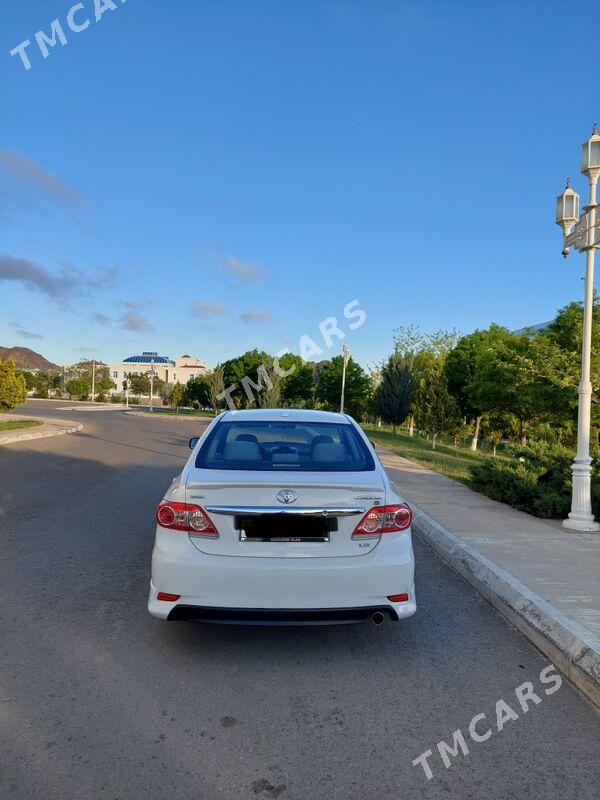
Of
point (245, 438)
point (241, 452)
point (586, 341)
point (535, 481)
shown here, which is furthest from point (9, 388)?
point (241, 452)

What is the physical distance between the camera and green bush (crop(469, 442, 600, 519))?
8539 mm

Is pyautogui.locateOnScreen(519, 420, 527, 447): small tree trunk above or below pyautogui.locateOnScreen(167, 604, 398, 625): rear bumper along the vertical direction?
above

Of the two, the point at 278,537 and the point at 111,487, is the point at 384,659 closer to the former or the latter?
the point at 278,537

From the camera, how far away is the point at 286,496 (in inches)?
137

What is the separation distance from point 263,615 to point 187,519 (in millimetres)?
727

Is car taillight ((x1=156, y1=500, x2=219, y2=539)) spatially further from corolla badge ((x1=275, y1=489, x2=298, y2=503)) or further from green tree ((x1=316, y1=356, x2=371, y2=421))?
green tree ((x1=316, y1=356, x2=371, y2=421))

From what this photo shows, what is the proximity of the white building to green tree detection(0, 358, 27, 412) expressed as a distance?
111m

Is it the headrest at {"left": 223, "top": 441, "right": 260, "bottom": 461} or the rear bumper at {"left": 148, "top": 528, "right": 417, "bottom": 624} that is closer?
the rear bumper at {"left": 148, "top": 528, "right": 417, "bottom": 624}

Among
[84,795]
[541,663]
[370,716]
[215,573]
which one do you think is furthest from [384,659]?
[84,795]

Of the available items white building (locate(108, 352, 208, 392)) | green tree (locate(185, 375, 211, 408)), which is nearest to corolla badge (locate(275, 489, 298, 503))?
green tree (locate(185, 375, 211, 408))

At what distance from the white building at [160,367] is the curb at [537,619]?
131725 mm

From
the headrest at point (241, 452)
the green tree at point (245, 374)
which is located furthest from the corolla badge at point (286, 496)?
the green tree at point (245, 374)

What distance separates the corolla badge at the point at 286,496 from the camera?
3.47 m

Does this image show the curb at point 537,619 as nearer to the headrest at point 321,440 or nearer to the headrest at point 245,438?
the headrest at point 321,440
